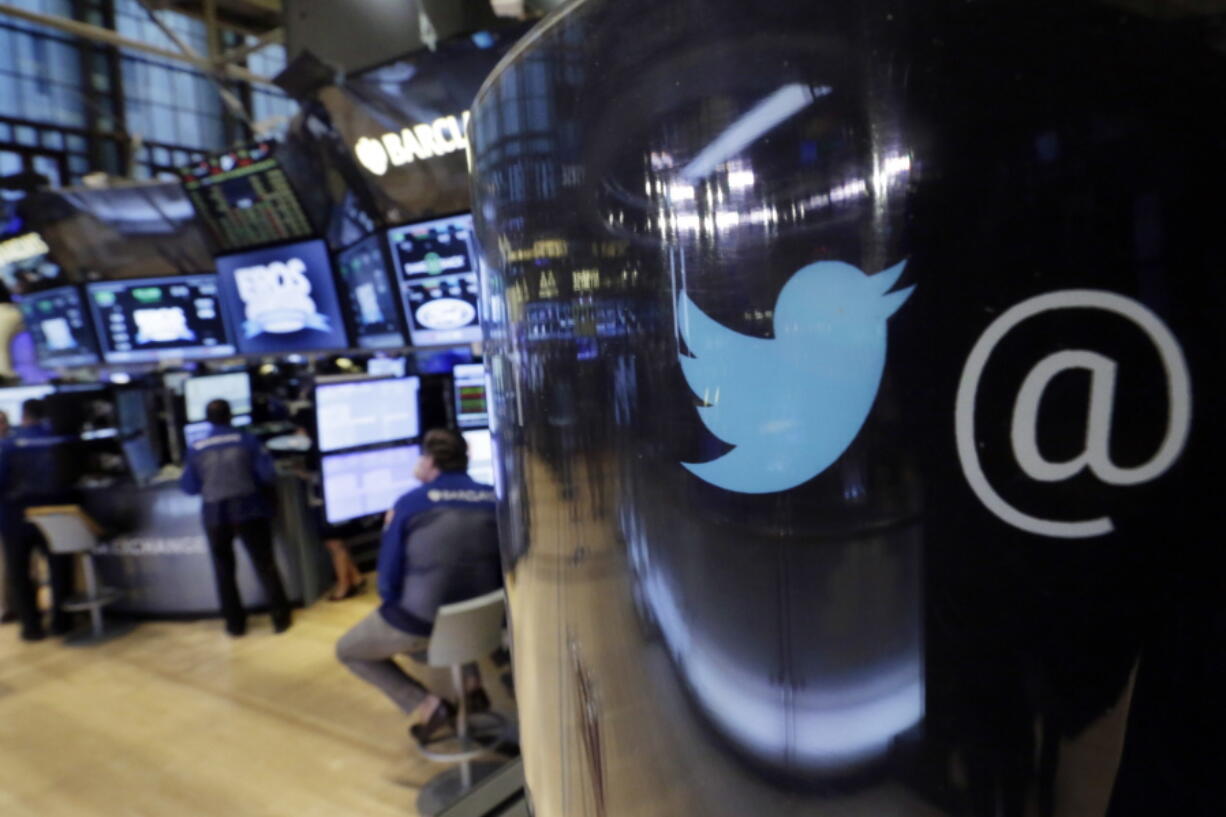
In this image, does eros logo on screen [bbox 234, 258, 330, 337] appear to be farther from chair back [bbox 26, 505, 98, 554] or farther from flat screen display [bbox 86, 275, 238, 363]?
chair back [bbox 26, 505, 98, 554]

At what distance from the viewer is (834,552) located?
77 centimetres

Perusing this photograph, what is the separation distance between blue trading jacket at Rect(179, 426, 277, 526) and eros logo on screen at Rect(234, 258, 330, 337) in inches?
67.2

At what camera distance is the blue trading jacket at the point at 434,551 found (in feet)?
9.51

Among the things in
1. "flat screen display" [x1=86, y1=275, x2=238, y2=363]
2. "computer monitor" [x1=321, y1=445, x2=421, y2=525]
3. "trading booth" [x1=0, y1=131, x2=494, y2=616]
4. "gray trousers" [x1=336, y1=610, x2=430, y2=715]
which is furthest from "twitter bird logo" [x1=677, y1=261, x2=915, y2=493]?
"flat screen display" [x1=86, y1=275, x2=238, y2=363]

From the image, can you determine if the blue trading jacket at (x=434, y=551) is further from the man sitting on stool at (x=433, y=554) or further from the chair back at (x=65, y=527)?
the chair back at (x=65, y=527)

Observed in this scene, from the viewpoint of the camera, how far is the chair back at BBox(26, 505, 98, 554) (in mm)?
4656

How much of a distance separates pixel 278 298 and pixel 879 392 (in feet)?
20.9

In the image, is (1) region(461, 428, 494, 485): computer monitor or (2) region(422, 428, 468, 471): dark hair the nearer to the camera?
(2) region(422, 428, 468, 471): dark hair

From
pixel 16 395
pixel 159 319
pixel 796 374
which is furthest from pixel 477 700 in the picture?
pixel 16 395

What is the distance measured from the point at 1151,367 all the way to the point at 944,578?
0.26 metres

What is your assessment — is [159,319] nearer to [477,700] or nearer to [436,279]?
[436,279]

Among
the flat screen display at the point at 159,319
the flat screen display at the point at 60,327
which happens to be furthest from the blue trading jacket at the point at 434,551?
the flat screen display at the point at 60,327

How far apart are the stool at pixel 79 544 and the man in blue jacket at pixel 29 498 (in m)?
0.08

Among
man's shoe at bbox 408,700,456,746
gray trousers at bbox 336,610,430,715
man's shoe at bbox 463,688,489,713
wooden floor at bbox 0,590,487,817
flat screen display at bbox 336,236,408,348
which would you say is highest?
flat screen display at bbox 336,236,408,348
